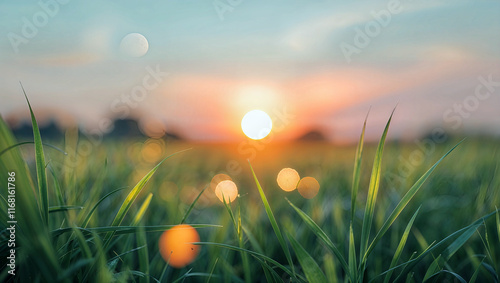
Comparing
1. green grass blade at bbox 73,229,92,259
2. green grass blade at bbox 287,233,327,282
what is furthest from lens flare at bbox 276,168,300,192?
green grass blade at bbox 73,229,92,259

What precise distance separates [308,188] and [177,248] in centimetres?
105


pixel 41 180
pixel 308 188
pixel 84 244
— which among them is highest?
pixel 41 180

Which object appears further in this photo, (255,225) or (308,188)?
(308,188)

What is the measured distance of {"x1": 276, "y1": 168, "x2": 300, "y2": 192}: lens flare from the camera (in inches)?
73.1

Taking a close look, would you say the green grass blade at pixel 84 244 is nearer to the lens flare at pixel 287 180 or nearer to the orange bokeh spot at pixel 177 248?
the orange bokeh spot at pixel 177 248

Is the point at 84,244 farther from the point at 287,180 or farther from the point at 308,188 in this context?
the point at 287,180

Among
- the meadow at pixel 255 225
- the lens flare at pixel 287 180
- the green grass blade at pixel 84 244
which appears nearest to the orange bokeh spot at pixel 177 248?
the meadow at pixel 255 225

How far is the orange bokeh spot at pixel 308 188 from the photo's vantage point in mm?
1644

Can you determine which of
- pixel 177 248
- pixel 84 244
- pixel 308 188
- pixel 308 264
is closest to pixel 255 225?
pixel 177 248

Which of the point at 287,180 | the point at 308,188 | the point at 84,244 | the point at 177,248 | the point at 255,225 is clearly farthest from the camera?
the point at 287,180

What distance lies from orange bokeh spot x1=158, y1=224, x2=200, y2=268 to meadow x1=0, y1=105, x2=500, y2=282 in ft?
0.06

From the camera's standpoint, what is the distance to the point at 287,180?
6.58 feet

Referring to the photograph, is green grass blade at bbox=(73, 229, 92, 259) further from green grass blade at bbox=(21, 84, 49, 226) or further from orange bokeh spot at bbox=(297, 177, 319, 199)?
orange bokeh spot at bbox=(297, 177, 319, 199)

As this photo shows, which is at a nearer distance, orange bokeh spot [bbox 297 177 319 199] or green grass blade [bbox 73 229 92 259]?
green grass blade [bbox 73 229 92 259]
